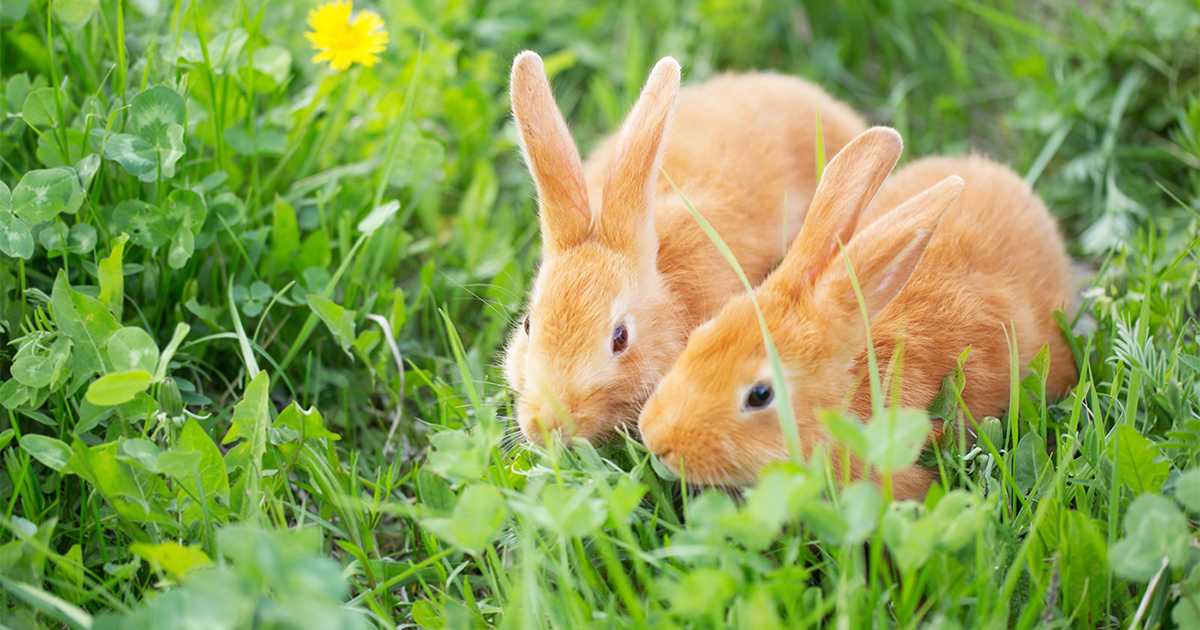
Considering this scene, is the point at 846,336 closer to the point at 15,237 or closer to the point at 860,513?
the point at 860,513

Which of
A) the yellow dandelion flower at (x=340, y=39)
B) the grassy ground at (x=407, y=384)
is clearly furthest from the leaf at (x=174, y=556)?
the yellow dandelion flower at (x=340, y=39)

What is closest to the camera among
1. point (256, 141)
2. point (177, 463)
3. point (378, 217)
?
point (177, 463)

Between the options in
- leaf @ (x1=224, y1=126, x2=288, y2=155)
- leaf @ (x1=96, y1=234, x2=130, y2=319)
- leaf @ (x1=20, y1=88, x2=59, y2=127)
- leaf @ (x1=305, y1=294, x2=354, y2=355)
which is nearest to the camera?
leaf @ (x1=96, y1=234, x2=130, y2=319)

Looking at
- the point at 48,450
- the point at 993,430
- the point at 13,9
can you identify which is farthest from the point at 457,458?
the point at 13,9

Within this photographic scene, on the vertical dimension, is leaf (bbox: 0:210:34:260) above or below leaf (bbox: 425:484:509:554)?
above

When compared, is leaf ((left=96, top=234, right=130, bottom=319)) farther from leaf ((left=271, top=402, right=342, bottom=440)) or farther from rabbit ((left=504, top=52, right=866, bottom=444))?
rabbit ((left=504, top=52, right=866, bottom=444))

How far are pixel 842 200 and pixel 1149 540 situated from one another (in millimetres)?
1213

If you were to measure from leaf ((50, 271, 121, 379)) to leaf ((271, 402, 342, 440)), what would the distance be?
0.54 meters

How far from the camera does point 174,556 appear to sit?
2.10 metres

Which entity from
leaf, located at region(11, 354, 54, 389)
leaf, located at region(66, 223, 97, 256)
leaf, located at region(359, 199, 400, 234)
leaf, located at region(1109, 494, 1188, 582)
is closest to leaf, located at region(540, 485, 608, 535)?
leaf, located at region(1109, 494, 1188, 582)

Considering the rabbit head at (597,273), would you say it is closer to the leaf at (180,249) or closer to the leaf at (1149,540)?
the leaf at (180,249)

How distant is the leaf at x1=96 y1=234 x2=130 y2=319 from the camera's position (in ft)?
8.61

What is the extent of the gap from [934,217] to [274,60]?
8.69 feet

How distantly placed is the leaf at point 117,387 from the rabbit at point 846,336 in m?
1.42
